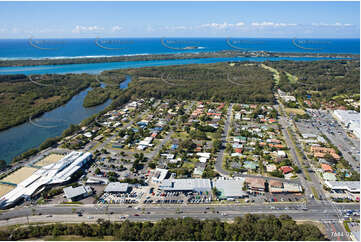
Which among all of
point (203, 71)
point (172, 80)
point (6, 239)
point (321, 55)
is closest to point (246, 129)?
point (6, 239)

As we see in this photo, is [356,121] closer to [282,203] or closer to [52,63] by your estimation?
[282,203]

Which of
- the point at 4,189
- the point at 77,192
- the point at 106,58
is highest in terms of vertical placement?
the point at 106,58

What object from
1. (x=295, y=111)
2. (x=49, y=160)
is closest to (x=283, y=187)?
(x=49, y=160)

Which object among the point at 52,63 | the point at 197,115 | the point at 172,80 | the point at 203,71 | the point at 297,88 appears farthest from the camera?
the point at 52,63

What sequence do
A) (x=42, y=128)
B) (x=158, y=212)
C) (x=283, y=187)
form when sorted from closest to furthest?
(x=158, y=212)
(x=283, y=187)
(x=42, y=128)

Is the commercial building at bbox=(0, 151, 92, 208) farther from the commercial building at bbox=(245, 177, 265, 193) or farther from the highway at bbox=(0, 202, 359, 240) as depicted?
the commercial building at bbox=(245, 177, 265, 193)

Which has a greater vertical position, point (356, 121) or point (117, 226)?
point (356, 121)

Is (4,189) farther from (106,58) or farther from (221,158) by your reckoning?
(106,58)
